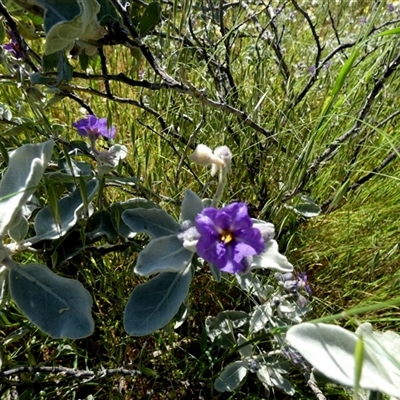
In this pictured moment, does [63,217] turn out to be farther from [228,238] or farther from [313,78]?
[313,78]

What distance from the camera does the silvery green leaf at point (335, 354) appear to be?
0.54 metres

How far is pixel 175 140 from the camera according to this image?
1.27 metres

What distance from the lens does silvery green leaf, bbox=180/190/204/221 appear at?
30.1 inches

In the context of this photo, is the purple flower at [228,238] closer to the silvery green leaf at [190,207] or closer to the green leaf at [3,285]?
the silvery green leaf at [190,207]

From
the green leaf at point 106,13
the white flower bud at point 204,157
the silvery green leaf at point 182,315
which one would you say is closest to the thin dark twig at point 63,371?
the silvery green leaf at point 182,315

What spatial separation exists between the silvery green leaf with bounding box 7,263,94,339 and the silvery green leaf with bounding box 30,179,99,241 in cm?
6

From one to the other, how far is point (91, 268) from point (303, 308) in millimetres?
524

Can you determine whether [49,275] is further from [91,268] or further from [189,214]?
[91,268]

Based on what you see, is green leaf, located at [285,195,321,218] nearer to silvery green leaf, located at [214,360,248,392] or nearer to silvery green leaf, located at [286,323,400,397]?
silvery green leaf, located at [214,360,248,392]

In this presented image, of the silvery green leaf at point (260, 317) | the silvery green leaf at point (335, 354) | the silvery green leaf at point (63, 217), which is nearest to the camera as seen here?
the silvery green leaf at point (335, 354)

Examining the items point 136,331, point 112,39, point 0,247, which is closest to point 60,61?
point 112,39

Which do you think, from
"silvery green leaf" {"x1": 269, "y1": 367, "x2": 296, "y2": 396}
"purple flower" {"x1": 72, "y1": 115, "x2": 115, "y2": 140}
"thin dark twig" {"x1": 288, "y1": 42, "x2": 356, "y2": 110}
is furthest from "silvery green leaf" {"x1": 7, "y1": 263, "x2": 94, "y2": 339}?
"thin dark twig" {"x1": 288, "y1": 42, "x2": 356, "y2": 110}

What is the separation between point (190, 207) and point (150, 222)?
8 cm

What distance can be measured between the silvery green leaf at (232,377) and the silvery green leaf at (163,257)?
34 cm
